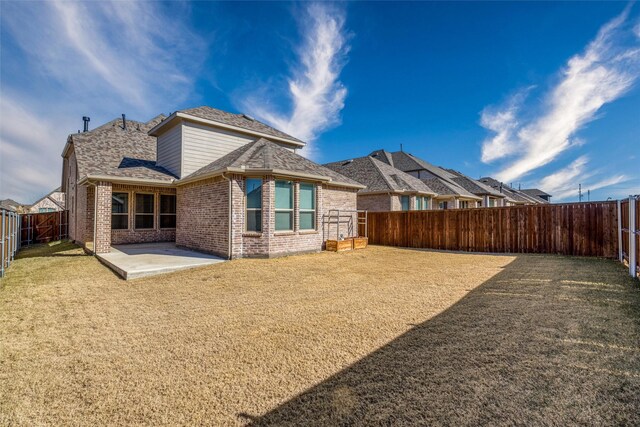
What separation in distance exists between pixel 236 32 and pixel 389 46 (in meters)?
7.17

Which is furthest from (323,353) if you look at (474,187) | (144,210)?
(474,187)

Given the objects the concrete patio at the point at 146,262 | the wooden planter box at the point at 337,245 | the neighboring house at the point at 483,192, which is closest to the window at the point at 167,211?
the concrete patio at the point at 146,262

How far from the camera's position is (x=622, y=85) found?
11500mm

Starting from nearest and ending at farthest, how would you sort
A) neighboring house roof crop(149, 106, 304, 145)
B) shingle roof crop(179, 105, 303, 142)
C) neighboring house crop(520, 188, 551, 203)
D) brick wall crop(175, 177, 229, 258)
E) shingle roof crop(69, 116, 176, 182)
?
brick wall crop(175, 177, 229, 258) → shingle roof crop(69, 116, 176, 182) → neighboring house roof crop(149, 106, 304, 145) → shingle roof crop(179, 105, 303, 142) → neighboring house crop(520, 188, 551, 203)

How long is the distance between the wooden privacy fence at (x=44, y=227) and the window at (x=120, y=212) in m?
8.68

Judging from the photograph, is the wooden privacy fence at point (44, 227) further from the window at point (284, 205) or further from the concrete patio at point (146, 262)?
the window at point (284, 205)

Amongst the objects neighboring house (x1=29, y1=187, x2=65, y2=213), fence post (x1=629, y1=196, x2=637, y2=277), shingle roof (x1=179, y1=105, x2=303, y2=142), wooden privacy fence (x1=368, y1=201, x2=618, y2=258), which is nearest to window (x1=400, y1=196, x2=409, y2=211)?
wooden privacy fence (x1=368, y1=201, x2=618, y2=258)

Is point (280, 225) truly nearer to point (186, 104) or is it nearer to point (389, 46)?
point (186, 104)

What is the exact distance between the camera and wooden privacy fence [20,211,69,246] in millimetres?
16709

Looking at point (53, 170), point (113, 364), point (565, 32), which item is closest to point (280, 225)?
point (113, 364)

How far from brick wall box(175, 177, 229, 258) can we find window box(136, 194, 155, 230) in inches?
59.9

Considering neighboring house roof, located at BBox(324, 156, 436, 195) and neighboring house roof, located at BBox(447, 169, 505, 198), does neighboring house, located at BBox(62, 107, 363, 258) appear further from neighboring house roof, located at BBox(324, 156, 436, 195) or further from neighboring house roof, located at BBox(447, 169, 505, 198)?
neighboring house roof, located at BBox(447, 169, 505, 198)

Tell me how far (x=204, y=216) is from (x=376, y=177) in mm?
13220

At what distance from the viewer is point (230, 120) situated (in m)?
14.2
